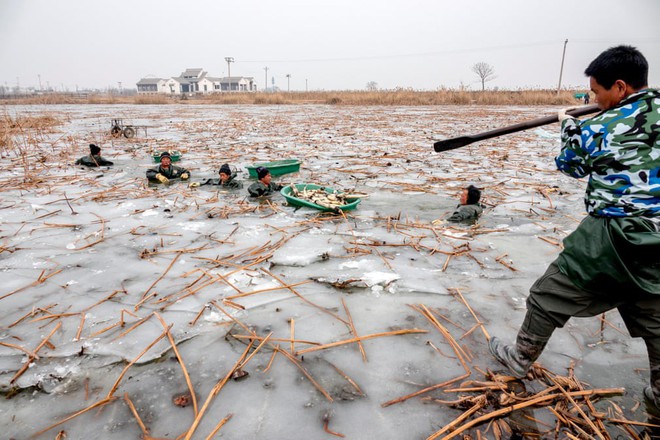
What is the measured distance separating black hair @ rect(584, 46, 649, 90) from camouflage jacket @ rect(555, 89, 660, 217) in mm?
75

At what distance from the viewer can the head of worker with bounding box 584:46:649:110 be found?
1.46 m

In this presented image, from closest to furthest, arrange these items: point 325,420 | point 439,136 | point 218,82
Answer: point 325,420 → point 439,136 → point 218,82

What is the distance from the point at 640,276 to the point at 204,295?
2.50 m

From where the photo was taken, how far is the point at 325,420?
1.61m

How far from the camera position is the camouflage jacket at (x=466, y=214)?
161 inches

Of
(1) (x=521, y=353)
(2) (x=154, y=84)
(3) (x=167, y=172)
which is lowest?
(1) (x=521, y=353)

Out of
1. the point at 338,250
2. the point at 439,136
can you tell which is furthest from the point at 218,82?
the point at 338,250

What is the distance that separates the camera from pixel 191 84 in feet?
303

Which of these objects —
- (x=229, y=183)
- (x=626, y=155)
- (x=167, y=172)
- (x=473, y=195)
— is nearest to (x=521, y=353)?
(x=626, y=155)

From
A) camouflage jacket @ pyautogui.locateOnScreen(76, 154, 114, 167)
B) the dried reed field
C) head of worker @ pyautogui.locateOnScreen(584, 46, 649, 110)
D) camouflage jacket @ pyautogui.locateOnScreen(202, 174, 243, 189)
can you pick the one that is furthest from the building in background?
head of worker @ pyautogui.locateOnScreen(584, 46, 649, 110)

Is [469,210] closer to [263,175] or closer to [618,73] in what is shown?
[618,73]

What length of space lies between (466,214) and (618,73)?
2692mm

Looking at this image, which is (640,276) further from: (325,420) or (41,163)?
(41,163)

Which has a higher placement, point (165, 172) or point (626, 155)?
point (626, 155)
